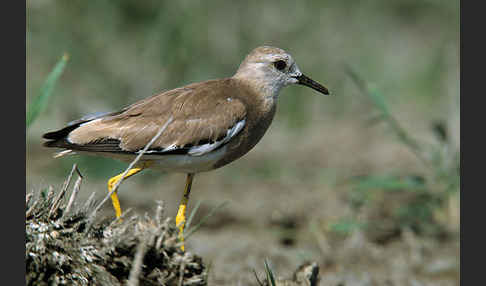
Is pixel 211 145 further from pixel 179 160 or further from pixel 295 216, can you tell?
pixel 295 216

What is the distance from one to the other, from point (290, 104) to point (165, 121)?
460cm

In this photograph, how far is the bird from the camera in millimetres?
4242

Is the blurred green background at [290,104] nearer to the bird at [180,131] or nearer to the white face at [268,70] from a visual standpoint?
the white face at [268,70]

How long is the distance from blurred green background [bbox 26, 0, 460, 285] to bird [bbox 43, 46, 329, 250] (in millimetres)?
1099

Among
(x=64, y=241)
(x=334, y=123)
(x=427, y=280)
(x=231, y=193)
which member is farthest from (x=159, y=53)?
(x=64, y=241)

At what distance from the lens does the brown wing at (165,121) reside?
13.9 ft

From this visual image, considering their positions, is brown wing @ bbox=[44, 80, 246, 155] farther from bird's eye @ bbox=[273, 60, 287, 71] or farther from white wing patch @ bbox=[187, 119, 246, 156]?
bird's eye @ bbox=[273, 60, 287, 71]

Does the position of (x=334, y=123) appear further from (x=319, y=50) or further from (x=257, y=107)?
(x=257, y=107)

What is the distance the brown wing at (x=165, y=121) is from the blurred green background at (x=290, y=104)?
4.02 feet

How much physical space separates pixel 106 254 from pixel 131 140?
116cm

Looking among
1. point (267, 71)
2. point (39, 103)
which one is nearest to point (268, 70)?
point (267, 71)

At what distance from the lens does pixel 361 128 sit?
893cm

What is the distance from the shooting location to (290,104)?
8797 mm

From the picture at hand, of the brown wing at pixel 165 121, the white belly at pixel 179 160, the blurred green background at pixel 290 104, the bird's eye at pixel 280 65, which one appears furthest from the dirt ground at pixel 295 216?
the bird's eye at pixel 280 65
